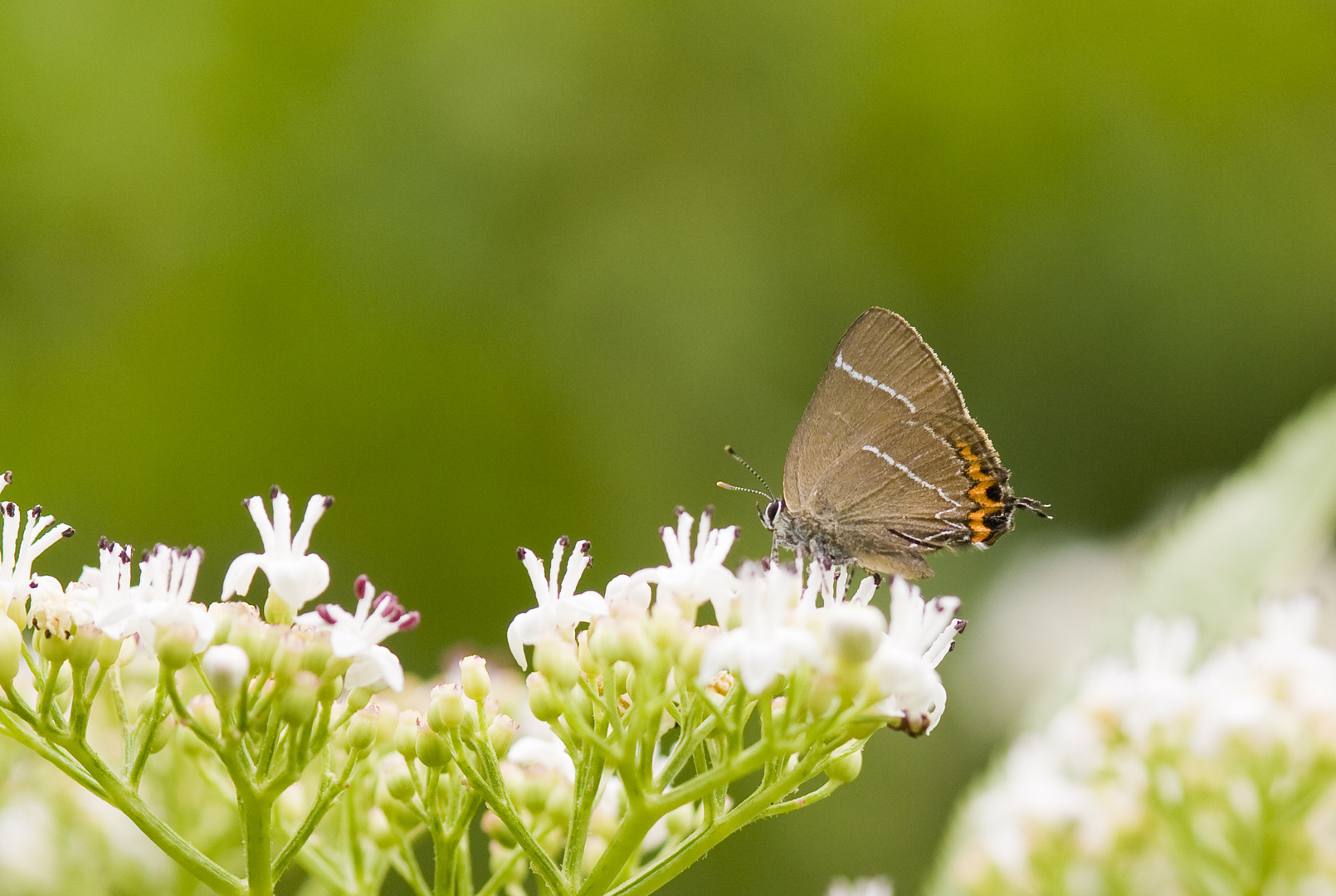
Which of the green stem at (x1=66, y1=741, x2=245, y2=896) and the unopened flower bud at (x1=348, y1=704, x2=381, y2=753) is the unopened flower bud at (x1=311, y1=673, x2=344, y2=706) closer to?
the unopened flower bud at (x1=348, y1=704, x2=381, y2=753)

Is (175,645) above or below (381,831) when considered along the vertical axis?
above

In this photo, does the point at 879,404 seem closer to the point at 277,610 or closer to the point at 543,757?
the point at 543,757

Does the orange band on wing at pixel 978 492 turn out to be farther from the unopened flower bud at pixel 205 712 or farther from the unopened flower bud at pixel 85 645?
the unopened flower bud at pixel 85 645

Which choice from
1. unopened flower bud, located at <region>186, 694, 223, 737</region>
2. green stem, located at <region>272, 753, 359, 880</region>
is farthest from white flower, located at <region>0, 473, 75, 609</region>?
green stem, located at <region>272, 753, 359, 880</region>

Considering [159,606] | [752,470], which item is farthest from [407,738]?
[752,470]

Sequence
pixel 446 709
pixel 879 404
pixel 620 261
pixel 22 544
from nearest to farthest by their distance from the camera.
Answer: pixel 446 709 < pixel 22 544 < pixel 879 404 < pixel 620 261

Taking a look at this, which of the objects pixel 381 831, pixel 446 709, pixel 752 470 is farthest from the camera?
pixel 752 470
